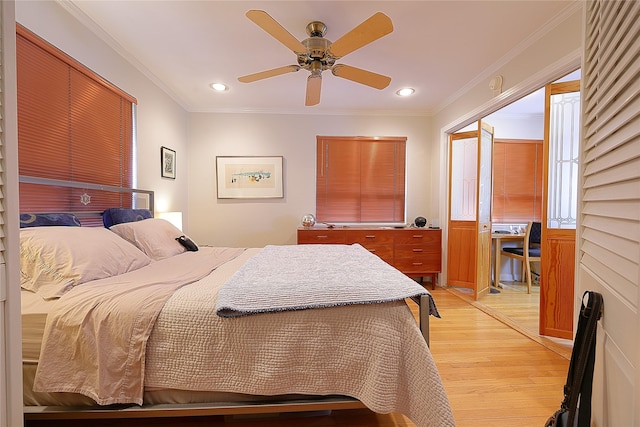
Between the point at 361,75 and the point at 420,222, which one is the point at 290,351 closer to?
the point at 361,75

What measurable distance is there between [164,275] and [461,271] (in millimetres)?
3439

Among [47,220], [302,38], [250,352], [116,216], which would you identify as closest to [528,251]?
[302,38]

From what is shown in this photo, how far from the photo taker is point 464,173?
3.74 metres

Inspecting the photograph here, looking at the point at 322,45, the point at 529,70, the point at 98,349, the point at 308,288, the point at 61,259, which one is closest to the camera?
the point at 98,349

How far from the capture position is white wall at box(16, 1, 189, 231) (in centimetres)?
176

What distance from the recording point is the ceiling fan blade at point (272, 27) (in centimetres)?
157

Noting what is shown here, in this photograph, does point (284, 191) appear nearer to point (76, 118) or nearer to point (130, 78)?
point (130, 78)

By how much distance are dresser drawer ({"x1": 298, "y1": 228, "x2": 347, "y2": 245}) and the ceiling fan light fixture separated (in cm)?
182

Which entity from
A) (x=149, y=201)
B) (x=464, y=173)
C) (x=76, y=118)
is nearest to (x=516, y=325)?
(x=464, y=173)

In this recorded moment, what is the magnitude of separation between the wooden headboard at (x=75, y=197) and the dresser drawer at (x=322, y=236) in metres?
1.81

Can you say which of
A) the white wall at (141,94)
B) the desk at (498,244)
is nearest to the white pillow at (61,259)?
the white wall at (141,94)

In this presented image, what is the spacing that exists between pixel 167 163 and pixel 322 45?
225cm

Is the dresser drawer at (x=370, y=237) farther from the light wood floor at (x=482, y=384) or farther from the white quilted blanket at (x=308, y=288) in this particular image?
the white quilted blanket at (x=308, y=288)

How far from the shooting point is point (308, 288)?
1.20 meters
